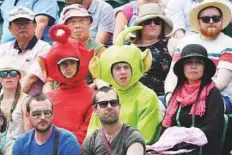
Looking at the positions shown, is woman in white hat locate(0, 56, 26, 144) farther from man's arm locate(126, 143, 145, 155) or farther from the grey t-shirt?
man's arm locate(126, 143, 145, 155)

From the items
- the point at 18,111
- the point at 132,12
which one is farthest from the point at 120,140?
the point at 132,12

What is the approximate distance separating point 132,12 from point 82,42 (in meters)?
0.97

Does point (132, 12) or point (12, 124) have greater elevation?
point (132, 12)

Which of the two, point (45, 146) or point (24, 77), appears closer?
point (45, 146)

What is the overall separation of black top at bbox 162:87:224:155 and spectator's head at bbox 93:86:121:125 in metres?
0.74

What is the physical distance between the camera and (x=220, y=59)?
28.0 ft

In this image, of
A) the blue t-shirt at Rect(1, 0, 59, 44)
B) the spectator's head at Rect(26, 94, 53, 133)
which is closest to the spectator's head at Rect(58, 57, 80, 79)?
the spectator's head at Rect(26, 94, 53, 133)

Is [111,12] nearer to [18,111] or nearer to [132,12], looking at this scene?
[132,12]

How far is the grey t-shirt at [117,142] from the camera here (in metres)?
7.33

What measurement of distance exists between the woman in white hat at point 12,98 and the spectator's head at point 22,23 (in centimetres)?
53

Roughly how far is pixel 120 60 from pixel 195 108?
91cm

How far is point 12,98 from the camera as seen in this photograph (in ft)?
28.9

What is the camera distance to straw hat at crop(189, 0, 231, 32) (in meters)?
8.70

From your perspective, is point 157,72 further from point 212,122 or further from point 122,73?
point 212,122
